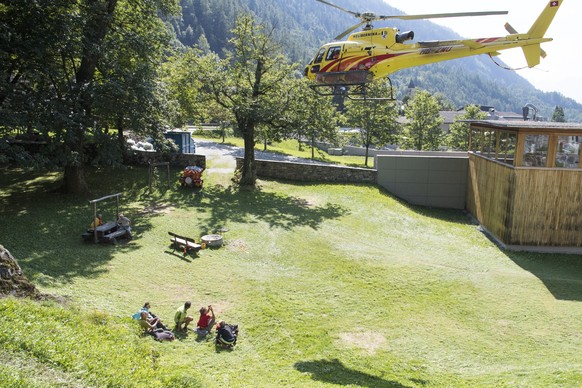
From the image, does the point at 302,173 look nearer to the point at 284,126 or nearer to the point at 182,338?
the point at 284,126

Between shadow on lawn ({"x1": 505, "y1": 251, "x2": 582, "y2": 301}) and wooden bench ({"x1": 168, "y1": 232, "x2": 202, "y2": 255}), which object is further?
wooden bench ({"x1": 168, "y1": 232, "x2": 202, "y2": 255})

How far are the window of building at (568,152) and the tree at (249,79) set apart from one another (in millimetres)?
13686

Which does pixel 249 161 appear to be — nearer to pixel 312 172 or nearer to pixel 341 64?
pixel 312 172

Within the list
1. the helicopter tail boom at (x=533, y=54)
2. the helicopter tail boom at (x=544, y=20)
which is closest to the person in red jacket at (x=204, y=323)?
the helicopter tail boom at (x=533, y=54)

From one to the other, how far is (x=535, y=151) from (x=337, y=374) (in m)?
14.5

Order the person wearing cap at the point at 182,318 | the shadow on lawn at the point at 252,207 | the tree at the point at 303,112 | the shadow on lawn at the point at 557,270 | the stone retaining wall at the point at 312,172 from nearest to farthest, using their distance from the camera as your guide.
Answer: the person wearing cap at the point at 182,318 → the shadow on lawn at the point at 557,270 → the shadow on lawn at the point at 252,207 → the tree at the point at 303,112 → the stone retaining wall at the point at 312,172

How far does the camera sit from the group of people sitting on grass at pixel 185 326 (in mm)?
10602

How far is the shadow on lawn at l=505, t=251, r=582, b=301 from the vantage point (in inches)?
609

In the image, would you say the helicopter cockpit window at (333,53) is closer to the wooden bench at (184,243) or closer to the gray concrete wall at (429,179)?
the wooden bench at (184,243)

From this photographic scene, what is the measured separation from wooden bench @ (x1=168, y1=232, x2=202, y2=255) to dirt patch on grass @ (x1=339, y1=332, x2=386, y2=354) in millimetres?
6732

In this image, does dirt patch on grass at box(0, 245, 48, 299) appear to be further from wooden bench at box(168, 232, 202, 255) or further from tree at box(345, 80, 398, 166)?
tree at box(345, 80, 398, 166)

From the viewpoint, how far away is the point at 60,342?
788 centimetres

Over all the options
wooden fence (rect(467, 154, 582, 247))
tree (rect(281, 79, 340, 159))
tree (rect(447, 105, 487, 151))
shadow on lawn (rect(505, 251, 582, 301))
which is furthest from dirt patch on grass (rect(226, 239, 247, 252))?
tree (rect(447, 105, 487, 151))

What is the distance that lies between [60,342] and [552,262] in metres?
18.6
